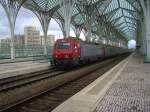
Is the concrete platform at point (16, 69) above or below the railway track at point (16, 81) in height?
above

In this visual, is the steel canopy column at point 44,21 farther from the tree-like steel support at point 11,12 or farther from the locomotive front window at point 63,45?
the locomotive front window at point 63,45

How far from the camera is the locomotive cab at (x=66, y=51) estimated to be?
953 inches

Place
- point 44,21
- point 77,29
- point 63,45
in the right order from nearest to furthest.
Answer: point 63,45 → point 44,21 → point 77,29

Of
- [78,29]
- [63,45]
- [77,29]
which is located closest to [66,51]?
[63,45]

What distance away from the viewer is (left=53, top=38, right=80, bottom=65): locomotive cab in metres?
24.2

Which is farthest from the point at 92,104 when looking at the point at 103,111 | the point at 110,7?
the point at 110,7

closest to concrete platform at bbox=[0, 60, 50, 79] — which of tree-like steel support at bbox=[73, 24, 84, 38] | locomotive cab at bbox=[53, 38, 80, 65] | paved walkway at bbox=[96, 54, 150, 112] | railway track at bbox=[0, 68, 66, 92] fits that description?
railway track at bbox=[0, 68, 66, 92]

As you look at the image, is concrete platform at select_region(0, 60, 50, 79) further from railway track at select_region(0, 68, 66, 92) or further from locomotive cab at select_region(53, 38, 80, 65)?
locomotive cab at select_region(53, 38, 80, 65)

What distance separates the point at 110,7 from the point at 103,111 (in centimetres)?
6540

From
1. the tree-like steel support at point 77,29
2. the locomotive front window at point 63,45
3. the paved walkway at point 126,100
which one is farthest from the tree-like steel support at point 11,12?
the tree-like steel support at point 77,29

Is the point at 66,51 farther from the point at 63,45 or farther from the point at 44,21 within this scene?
the point at 44,21

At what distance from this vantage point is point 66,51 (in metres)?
24.6

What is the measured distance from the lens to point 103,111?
24.5 feet

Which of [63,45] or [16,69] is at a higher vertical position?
[63,45]
